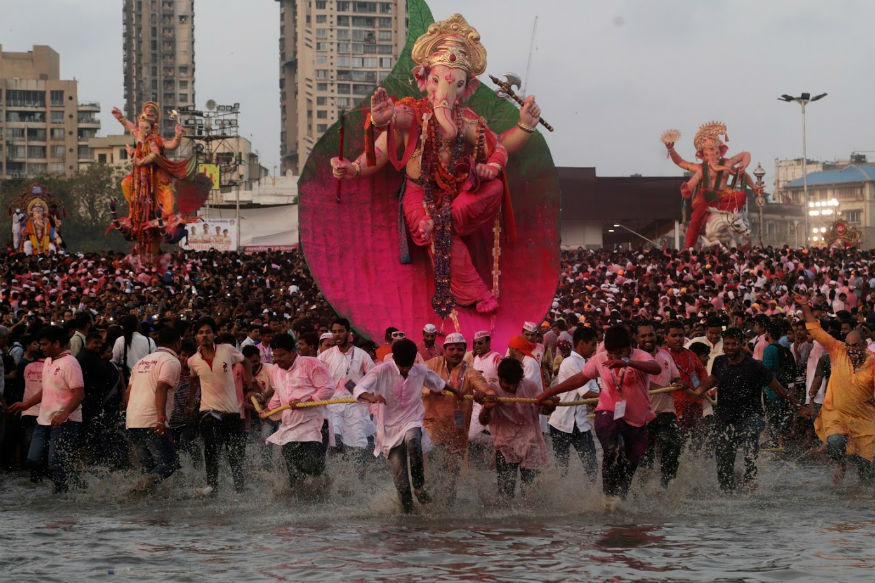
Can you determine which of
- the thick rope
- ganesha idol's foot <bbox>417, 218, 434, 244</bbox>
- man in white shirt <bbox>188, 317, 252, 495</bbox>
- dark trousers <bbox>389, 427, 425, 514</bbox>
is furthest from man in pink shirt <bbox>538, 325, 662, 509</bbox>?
ganesha idol's foot <bbox>417, 218, 434, 244</bbox>

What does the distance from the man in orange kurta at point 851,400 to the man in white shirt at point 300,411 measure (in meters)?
3.99

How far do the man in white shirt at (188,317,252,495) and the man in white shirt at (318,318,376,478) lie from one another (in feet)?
3.90

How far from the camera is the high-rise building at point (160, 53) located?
455ft

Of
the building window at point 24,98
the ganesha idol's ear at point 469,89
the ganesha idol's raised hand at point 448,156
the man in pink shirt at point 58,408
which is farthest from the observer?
the building window at point 24,98

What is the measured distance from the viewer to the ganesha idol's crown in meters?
19.5

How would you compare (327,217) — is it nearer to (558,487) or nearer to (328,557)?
(558,487)

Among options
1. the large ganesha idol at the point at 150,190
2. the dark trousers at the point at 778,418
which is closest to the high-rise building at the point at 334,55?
the large ganesha idol at the point at 150,190

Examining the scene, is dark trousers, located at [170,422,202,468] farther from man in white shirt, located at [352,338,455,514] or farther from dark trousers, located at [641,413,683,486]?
dark trousers, located at [641,413,683,486]

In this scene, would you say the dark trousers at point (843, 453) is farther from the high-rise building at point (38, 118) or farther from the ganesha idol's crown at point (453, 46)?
the high-rise building at point (38, 118)

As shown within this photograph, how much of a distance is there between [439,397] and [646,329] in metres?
1.71

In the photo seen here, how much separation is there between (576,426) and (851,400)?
90.4 inches

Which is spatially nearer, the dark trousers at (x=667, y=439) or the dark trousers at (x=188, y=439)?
the dark trousers at (x=667, y=439)

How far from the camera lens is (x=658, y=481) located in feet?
39.9

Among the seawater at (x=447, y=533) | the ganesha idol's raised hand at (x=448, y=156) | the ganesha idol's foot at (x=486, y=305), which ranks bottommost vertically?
the seawater at (x=447, y=533)
